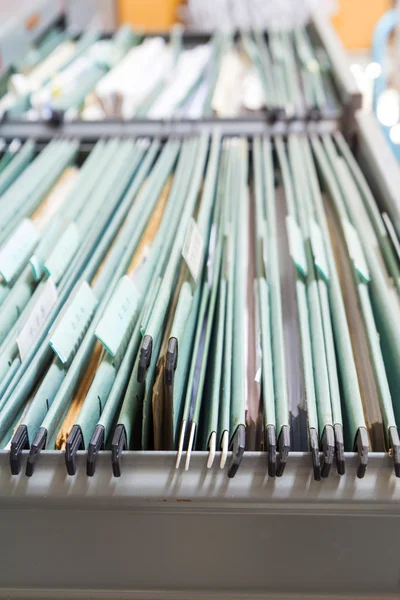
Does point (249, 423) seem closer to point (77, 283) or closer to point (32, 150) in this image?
point (77, 283)

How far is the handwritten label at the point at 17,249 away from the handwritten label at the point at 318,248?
0.44m

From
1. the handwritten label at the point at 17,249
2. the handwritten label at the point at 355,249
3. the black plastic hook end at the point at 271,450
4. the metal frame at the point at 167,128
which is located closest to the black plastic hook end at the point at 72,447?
the black plastic hook end at the point at 271,450

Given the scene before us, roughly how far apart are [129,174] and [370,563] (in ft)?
2.63

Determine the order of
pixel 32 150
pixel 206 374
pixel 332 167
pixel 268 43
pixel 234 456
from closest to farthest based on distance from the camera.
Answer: pixel 234 456 → pixel 206 374 → pixel 332 167 → pixel 32 150 → pixel 268 43

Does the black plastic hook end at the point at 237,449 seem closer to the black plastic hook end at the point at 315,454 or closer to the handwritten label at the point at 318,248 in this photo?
the black plastic hook end at the point at 315,454

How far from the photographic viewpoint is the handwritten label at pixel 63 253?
0.84m

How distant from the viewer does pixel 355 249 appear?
0.87m

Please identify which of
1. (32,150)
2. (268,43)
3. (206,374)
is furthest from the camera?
(268,43)

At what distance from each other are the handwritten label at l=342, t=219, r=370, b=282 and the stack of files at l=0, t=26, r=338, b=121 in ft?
1.64

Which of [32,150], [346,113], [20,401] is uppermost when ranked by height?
[346,113]

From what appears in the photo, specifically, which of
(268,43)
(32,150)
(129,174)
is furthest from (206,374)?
(268,43)

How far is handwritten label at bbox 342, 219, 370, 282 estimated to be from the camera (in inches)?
32.2

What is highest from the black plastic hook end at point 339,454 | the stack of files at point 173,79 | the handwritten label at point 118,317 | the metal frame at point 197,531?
the stack of files at point 173,79

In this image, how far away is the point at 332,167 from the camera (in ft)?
3.73
